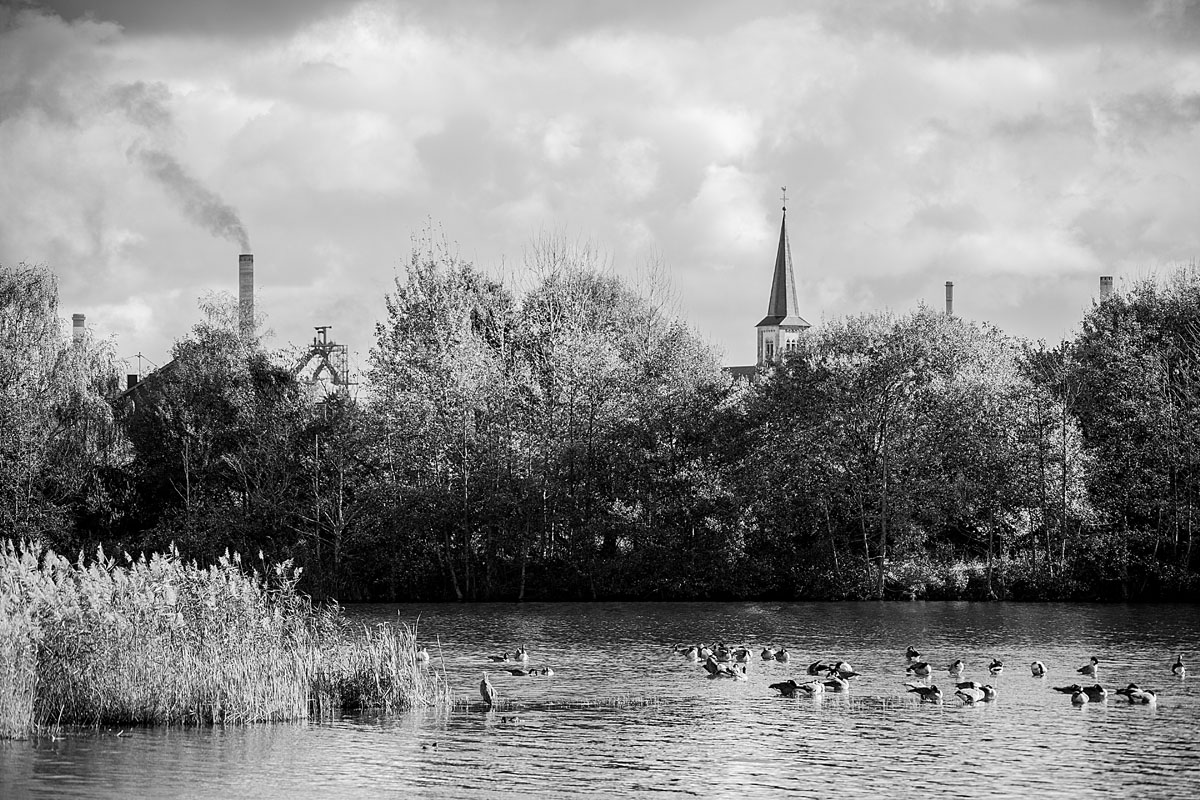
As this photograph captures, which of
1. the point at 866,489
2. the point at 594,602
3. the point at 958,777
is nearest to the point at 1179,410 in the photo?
the point at 866,489

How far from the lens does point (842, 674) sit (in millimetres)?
34250

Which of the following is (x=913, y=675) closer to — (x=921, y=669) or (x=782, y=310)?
(x=921, y=669)

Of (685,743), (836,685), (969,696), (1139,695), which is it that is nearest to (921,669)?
(836,685)

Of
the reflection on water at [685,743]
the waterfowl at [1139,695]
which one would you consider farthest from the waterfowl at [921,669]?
the waterfowl at [1139,695]

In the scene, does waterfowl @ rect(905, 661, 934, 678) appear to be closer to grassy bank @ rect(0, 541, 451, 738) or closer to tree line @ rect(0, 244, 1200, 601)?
grassy bank @ rect(0, 541, 451, 738)

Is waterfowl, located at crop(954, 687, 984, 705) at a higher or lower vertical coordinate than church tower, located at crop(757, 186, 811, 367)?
lower

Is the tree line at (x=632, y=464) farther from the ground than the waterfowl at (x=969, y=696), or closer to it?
farther from the ground

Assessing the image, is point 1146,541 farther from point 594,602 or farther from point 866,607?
point 594,602

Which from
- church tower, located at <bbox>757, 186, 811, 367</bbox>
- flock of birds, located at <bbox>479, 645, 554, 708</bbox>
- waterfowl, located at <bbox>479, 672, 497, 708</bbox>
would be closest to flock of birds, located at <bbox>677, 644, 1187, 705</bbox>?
flock of birds, located at <bbox>479, 645, 554, 708</bbox>

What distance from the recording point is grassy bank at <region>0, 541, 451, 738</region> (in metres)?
24.8

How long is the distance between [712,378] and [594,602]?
555 inches

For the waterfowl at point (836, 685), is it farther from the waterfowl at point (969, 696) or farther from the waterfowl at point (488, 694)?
the waterfowl at point (488, 694)

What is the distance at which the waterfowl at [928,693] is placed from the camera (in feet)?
101

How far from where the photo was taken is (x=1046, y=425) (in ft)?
219
